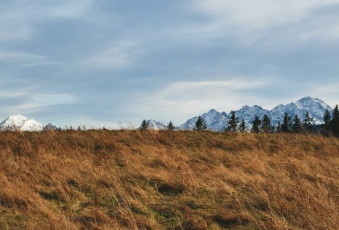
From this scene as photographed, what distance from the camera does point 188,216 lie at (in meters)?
6.18

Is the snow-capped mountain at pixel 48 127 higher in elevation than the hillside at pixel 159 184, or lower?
higher

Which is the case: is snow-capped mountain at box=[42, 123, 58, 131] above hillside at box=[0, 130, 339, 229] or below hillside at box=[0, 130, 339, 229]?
above

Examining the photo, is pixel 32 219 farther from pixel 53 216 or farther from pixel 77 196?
pixel 77 196

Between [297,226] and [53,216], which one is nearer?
[297,226]

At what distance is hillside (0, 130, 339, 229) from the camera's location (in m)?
6.01

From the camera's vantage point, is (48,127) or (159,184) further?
(48,127)

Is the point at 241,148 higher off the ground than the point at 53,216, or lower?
higher

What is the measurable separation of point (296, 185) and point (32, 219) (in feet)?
16.9

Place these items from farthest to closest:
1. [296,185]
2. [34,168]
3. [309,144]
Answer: [309,144] → [34,168] → [296,185]

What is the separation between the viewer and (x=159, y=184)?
8.21 m

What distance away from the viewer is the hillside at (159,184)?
6.01 metres

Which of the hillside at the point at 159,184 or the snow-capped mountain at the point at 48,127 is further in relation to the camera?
the snow-capped mountain at the point at 48,127

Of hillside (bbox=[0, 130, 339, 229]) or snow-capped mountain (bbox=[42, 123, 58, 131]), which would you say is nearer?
hillside (bbox=[0, 130, 339, 229])

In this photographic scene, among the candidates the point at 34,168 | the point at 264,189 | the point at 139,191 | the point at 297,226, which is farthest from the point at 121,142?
the point at 297,226
